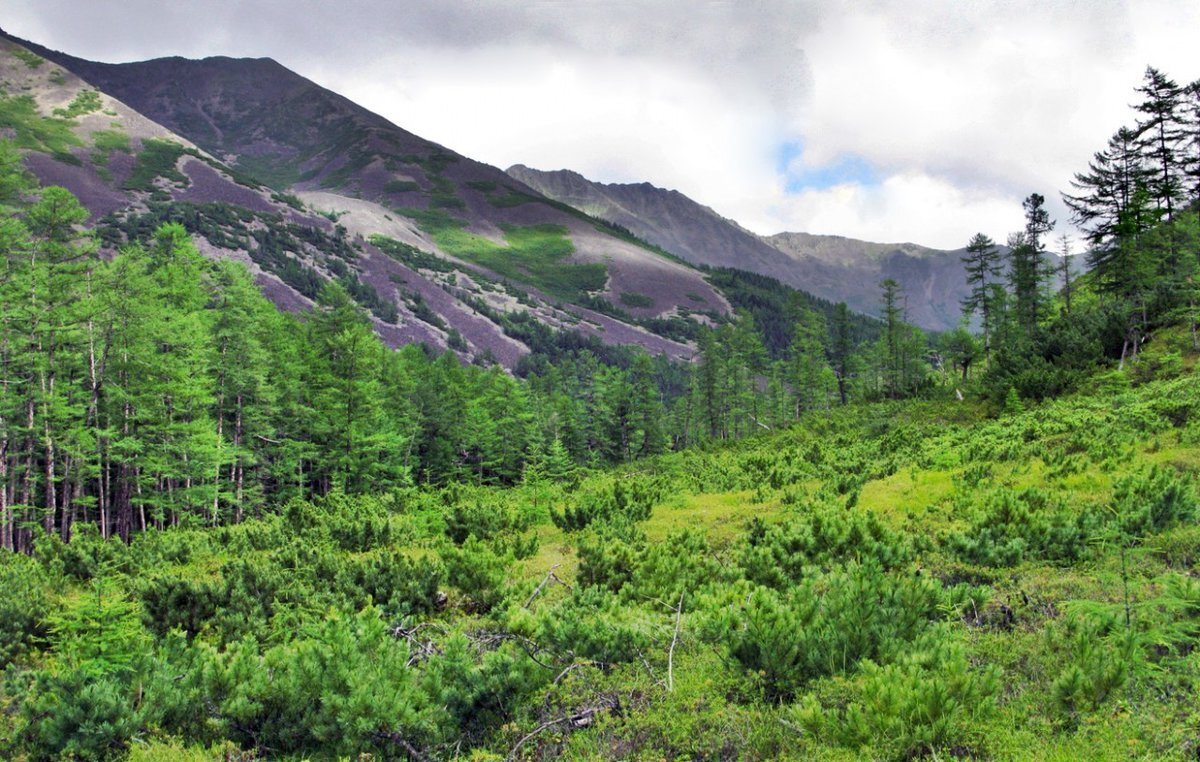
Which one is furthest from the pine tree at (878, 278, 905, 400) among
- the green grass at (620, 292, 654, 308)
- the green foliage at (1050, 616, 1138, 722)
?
the green grass at (620, 292, 654, 308)

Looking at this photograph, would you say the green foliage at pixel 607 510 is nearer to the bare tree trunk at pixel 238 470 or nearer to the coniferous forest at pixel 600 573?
the coniferous forest at pixel 600 573

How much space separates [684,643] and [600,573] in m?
3.07

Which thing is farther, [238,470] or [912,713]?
[238,470]

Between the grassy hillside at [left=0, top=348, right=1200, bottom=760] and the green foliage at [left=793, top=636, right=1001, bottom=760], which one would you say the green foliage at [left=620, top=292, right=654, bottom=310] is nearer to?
the grassy hillside at [left=0, top=348, right=1200, bottom=760]

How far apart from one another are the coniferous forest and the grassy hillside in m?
0.03

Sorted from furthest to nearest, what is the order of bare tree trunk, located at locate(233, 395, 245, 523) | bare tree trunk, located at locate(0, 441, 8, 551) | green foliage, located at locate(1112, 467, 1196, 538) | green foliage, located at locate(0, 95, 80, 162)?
green foliage, located at locate(0, 95, 80, 162) → bare tree trunk, located at locate(233, 395, 245, 523) → bare tree trunk, located at locate(0, 441, 8, 551) → green foliage, located at locate(1112, 467, 1196, 538)

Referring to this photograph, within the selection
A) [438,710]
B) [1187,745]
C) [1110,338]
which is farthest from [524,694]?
[1110,338]

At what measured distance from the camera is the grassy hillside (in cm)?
419

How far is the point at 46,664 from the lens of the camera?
7191 millimetres

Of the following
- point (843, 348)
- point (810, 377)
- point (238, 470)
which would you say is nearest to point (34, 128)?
point (238, 470)

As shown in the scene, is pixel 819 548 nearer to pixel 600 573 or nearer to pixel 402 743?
pixel 600 573

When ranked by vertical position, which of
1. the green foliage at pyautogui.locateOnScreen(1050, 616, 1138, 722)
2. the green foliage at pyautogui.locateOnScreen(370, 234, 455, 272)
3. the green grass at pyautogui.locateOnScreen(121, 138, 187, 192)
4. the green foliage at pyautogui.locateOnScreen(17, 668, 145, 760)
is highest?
the green grass at pyautogui.locateOnScreen(121, 138, 187, 192)

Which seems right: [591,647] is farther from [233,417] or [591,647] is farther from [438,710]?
[233,417]

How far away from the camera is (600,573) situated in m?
9.29
